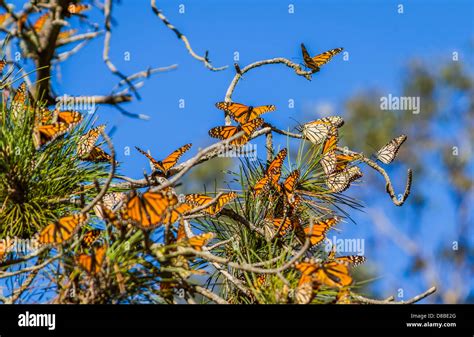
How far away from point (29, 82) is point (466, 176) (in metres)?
9.33

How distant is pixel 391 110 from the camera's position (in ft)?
34.8

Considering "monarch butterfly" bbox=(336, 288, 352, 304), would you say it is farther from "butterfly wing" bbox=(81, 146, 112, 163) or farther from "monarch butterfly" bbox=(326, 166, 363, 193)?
"butterfly wing" bbox=(81, 146, 112, 163)

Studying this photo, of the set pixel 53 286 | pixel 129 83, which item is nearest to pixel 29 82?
pixel 129 83

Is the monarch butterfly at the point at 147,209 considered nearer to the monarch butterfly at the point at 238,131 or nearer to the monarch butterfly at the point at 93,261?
the monarch butterfly at the point at 93,261

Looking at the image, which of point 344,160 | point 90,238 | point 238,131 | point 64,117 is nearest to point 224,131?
point 238,131

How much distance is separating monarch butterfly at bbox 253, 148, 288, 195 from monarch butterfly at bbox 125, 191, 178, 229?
1.63ft

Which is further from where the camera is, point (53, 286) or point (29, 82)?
point (29, 82)

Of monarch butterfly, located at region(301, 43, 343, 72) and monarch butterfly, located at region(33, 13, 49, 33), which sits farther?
monarch butterfly, located at region(301, 43, 343, 72)

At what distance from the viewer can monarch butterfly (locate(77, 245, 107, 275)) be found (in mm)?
1358

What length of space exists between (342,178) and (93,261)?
2.49ft

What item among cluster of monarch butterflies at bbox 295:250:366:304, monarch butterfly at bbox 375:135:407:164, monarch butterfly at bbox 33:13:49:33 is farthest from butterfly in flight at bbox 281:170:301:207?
monarch butterfly at bbox 33:13:49:33

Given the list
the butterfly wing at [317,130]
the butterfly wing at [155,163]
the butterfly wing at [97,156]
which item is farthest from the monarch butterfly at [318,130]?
the butterfly wing at [97,156]

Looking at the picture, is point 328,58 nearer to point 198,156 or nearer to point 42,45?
point 42,45

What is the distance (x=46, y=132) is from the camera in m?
1.67
